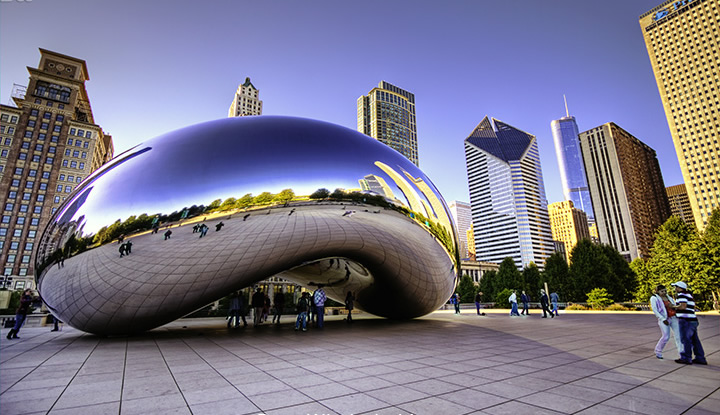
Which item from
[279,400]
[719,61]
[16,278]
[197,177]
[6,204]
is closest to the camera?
[279,400]

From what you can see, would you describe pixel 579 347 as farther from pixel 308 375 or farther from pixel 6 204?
pixel 6 204

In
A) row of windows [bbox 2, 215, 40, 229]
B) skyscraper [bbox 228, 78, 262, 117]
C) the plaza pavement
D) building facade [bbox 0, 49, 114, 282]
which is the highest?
skyscraper [bbox 228, 78, 262, 117]

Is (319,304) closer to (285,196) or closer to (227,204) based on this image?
(285,196)

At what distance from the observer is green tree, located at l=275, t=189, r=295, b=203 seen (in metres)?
6.73

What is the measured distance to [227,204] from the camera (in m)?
6.49

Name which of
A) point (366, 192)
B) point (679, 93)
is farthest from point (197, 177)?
point (679, 93)

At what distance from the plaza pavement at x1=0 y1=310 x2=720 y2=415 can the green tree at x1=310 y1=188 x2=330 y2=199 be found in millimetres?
2981

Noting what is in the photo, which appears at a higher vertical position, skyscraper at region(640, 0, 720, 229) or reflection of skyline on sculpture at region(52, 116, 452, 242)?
skyscraper at region(640, 0, 720, 229)

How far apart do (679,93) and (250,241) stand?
146 meters

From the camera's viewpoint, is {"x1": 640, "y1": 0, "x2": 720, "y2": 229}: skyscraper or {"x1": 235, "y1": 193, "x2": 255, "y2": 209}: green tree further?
{"x1": 640, "y1": 0, "x2": 720, "y2": 229}: skyscraper

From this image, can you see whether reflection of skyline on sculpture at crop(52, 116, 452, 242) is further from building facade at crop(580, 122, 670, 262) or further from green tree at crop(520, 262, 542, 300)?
building facade at crop(580, 122, 670, 262)

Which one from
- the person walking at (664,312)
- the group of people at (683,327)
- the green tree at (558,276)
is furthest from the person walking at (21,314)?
the green tree at (558,276)

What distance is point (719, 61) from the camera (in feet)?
325

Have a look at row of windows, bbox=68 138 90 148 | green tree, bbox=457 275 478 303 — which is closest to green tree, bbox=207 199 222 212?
green tree, bbox=457 275 478 303
